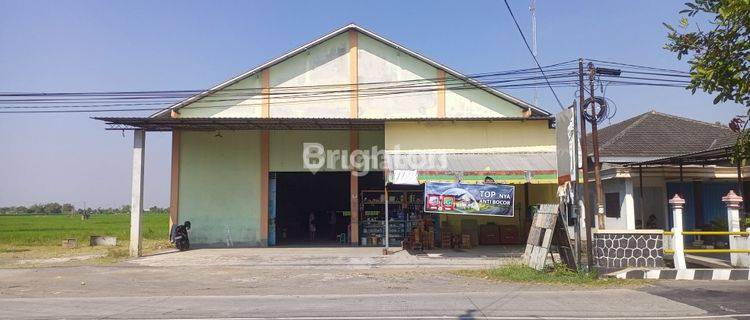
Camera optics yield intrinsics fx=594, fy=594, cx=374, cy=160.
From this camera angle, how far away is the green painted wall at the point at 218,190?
75.0 feet

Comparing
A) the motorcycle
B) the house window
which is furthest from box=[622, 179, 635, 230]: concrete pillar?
the motorcycle

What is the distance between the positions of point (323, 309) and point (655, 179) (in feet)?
52.3

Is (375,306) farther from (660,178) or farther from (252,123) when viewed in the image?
(660,178)

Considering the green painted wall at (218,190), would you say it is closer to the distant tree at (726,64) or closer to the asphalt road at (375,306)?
the asphalt road at (375,306)

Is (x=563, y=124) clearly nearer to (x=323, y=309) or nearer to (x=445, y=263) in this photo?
(x=445, y=263)

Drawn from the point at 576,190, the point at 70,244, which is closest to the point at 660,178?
the point at 576,190

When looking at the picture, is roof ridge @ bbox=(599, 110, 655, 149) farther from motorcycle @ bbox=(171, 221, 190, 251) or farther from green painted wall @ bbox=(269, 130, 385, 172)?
motorcycle @ bbox=(171, 221, 190, 251)

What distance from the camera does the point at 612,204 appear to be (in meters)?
22.3

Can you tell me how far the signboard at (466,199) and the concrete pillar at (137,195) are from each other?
9.67 meters

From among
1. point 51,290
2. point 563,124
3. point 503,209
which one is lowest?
point 51,290

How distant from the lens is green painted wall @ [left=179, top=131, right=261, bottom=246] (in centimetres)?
2286

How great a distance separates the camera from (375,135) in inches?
930

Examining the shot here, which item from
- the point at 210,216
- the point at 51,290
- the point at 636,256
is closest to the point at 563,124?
the point at 636,256

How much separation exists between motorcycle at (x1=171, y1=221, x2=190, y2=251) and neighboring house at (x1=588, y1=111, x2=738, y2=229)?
50.9 feet
